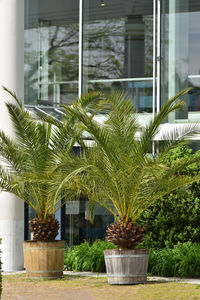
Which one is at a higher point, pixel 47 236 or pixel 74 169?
pixel 74 169

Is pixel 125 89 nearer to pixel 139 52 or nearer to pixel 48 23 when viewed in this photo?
pixel 139 52

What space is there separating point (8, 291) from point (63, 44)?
23.9 ft

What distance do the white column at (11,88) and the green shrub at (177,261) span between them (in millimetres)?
3190

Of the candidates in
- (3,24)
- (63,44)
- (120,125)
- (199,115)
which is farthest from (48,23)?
(120,125)

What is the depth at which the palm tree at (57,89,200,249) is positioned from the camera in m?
11.4

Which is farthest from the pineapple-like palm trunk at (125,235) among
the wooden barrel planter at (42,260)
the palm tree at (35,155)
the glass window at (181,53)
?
the glass window at (181,53)

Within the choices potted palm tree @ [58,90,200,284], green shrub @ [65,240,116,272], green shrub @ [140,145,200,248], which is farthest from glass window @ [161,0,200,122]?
green shrub @ [65,240,116,272]

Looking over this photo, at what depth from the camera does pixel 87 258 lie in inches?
536

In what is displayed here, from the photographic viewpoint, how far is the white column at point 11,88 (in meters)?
14.1

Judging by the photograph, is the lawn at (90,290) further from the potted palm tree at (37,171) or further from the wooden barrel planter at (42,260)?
the potted palm tree at (37,171)

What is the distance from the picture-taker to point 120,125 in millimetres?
11508

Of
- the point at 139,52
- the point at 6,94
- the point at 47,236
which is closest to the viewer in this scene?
the point at 47,236

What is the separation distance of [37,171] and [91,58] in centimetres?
426

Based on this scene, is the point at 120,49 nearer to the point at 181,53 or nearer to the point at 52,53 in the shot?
the point at 181,53
